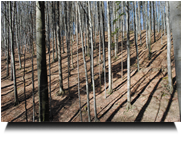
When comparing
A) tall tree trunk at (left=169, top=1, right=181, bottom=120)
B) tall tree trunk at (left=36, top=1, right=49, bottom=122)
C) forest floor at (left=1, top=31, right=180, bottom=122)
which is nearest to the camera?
tall tree trunk at (left=169, top=1, right=181, bottom=120)

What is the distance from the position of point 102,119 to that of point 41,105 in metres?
4.88

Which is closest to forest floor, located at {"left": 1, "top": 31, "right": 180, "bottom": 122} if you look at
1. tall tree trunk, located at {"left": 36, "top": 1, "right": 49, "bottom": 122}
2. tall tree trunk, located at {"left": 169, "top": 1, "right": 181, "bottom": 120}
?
tall tree trunk, located at {"left": 36, "top": 1, "right": 49, "bottom": 122}

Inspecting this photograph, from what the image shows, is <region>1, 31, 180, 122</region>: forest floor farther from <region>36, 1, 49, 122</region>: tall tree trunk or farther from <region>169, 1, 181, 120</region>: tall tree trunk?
<region>169, 1, 181, 120</region>: tall tree trunk

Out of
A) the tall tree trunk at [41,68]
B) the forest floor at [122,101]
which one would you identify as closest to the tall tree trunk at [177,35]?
the tall tree trunk at [41,68]

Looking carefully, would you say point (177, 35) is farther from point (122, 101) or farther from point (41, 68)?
point (122, 101)

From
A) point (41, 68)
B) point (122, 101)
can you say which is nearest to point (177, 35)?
point (41, 68)

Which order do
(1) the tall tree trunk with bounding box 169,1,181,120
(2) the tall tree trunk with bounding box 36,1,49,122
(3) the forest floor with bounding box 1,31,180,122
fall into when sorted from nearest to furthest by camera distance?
(1) the tall tree trunk with bounding box 169,1,181,120
(2) the tall tree trunk with bounding box 36,1,49,122
(3) the forest floor with bounding box 1,31,180,122

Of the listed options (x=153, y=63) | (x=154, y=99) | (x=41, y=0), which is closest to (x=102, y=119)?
(x=154, y=99)

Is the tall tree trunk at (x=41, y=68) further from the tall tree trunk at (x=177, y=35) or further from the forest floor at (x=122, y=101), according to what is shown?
the tall tree trunk at (x=177, y=35)

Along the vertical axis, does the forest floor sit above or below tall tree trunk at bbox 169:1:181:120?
below

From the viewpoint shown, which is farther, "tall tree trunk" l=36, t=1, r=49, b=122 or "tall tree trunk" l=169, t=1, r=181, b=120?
"tall tree trunk" l=36, t=1, r=49, b=122

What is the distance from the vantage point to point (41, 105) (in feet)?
11.4

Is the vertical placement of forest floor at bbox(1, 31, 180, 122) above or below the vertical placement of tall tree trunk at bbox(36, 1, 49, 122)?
below
